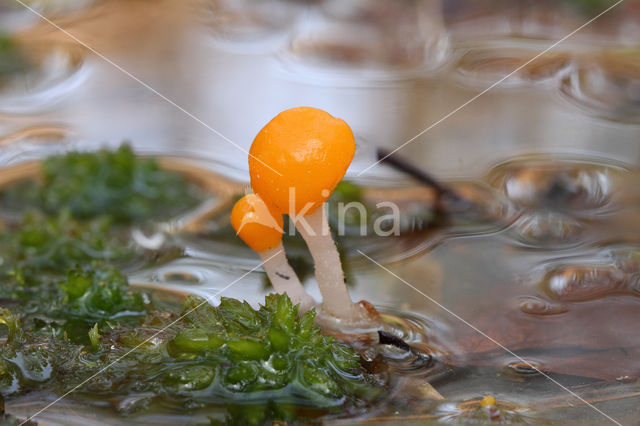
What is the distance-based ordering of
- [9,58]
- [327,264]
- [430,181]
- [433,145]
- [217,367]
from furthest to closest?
[9,58] → [433,145] → [430,181] → [327,264] → [217,367]

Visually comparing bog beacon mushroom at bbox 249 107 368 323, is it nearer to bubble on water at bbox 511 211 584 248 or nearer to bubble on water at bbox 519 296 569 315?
bubble on water at bbox 519 296 569 315

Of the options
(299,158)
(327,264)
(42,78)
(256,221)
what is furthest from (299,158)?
(42,78)

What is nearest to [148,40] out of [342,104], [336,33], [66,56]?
[66,56]

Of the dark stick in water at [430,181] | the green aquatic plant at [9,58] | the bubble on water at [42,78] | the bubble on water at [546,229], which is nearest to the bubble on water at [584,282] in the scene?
the bubble on water at [546,229]

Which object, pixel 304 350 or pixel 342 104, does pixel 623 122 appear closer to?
pixel 342 104

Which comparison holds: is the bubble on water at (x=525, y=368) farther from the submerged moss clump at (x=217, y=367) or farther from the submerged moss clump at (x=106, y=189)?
the submerged moss clump at (x=106, y=189)

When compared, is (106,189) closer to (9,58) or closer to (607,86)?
(9,58)

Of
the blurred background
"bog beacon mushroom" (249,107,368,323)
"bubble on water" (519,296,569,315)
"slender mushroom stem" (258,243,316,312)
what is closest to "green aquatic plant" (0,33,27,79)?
the blurred background
